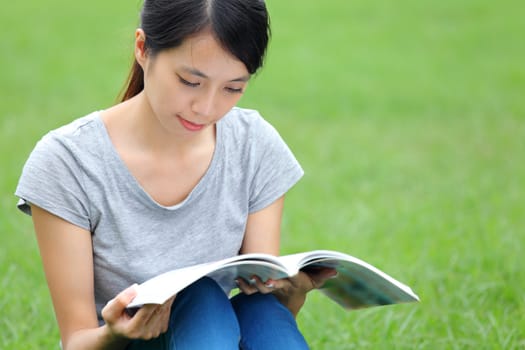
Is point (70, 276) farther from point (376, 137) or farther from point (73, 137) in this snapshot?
point (376, 137)

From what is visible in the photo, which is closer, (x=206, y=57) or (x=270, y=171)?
(x=206, y=57)

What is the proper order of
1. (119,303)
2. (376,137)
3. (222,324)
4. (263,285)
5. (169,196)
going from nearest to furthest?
(119,303), (222,324), (263,285), (169,196), (376,137)

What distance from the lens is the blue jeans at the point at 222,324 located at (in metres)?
2.09

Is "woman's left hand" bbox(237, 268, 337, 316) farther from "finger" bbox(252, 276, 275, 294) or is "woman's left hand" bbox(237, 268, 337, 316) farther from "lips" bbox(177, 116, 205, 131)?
"lips" bbox(177, 116, 205, 131)

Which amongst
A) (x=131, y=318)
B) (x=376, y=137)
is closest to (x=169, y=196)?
(x=131, y=318)

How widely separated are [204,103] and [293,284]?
0.51m

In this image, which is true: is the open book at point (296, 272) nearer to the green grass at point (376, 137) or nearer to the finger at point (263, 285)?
the finger at point (263, 285)

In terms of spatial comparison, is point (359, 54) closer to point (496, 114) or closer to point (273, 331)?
point (496, 114)

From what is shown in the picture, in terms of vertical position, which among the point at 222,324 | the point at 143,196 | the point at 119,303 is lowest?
the point at 222,324

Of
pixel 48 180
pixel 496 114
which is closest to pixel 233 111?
pixel 48 180

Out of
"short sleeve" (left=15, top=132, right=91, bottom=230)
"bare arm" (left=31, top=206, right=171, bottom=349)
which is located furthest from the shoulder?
"bare arm" (left=31, top=206, right=171, bottom=349)

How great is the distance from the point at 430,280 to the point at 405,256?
0.34 m

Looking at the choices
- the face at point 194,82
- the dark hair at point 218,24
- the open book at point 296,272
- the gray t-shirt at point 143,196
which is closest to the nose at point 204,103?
the face at point 194,82

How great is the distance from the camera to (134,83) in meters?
2.47
